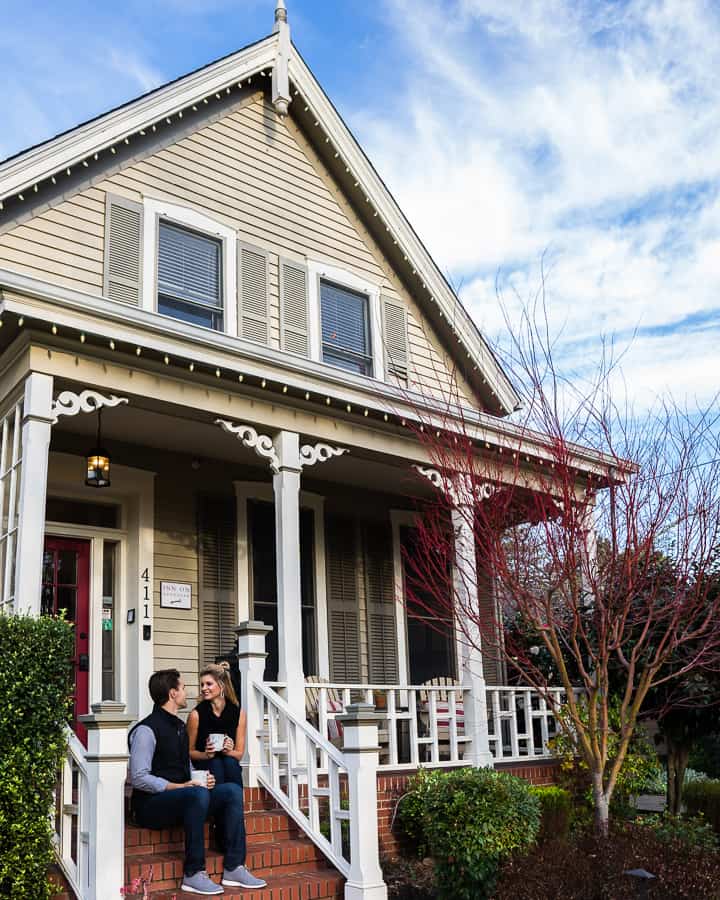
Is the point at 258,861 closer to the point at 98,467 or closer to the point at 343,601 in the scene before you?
the point at 98,467

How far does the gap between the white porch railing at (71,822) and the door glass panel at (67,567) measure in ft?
10.7

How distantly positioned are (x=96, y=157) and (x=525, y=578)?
583cm

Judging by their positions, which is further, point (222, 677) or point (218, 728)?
point (222, 677)

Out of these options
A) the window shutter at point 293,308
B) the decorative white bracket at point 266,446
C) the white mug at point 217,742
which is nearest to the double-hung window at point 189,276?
the window shutter at point 293,308

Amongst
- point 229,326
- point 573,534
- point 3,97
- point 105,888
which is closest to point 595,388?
point 573,534

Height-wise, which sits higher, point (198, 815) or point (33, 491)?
point (33, 491)

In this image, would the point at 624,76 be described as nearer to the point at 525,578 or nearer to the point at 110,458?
the point at 525,578

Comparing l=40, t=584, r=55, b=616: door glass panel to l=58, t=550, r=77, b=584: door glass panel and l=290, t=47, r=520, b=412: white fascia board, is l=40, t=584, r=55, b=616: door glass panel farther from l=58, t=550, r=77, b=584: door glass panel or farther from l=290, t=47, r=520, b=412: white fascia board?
l=290, t=47, r=520, b=412: white fascia board

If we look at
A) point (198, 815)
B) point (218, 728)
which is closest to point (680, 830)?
point (218, 728)

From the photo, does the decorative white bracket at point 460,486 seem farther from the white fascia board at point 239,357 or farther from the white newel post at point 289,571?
the white newel post at point 289,571

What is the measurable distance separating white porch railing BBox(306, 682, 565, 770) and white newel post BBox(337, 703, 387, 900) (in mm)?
1172

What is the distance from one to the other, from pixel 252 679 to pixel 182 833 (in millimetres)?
1458

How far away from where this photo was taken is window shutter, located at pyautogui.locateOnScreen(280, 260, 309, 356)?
417 inches

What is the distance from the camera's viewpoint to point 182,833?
6.18 meters
